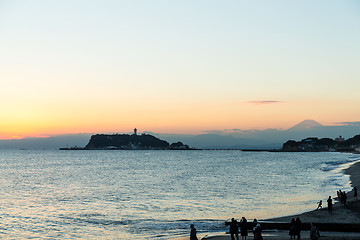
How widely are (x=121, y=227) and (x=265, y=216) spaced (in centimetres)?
1228

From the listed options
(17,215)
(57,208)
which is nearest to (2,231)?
(17,215)

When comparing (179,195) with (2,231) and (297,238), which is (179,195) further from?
(297,238)

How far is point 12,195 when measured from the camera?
5144 centimetres

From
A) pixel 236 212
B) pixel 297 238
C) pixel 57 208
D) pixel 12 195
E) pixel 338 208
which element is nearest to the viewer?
pixel 297 238

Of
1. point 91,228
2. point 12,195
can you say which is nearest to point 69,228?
point 91,228

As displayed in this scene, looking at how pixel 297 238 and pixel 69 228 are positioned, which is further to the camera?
pixel 69 228

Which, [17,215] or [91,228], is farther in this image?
[17,215]

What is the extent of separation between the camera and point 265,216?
32.5 meters

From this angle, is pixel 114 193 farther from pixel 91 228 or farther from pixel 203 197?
pixel 91 228

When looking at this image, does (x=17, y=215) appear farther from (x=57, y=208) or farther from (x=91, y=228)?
(x=91, y=228)

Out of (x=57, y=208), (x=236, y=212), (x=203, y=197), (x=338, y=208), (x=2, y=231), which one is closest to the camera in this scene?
(x=2, y=231)

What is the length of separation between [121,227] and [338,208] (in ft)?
58.7

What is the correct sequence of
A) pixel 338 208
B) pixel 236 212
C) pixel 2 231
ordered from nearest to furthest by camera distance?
pixel 2 231, pixel 338 208, pixel 236 212

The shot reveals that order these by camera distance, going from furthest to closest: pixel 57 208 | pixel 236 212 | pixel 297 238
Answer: pixel 57 208, pixel 236 212, pixel 297 238
